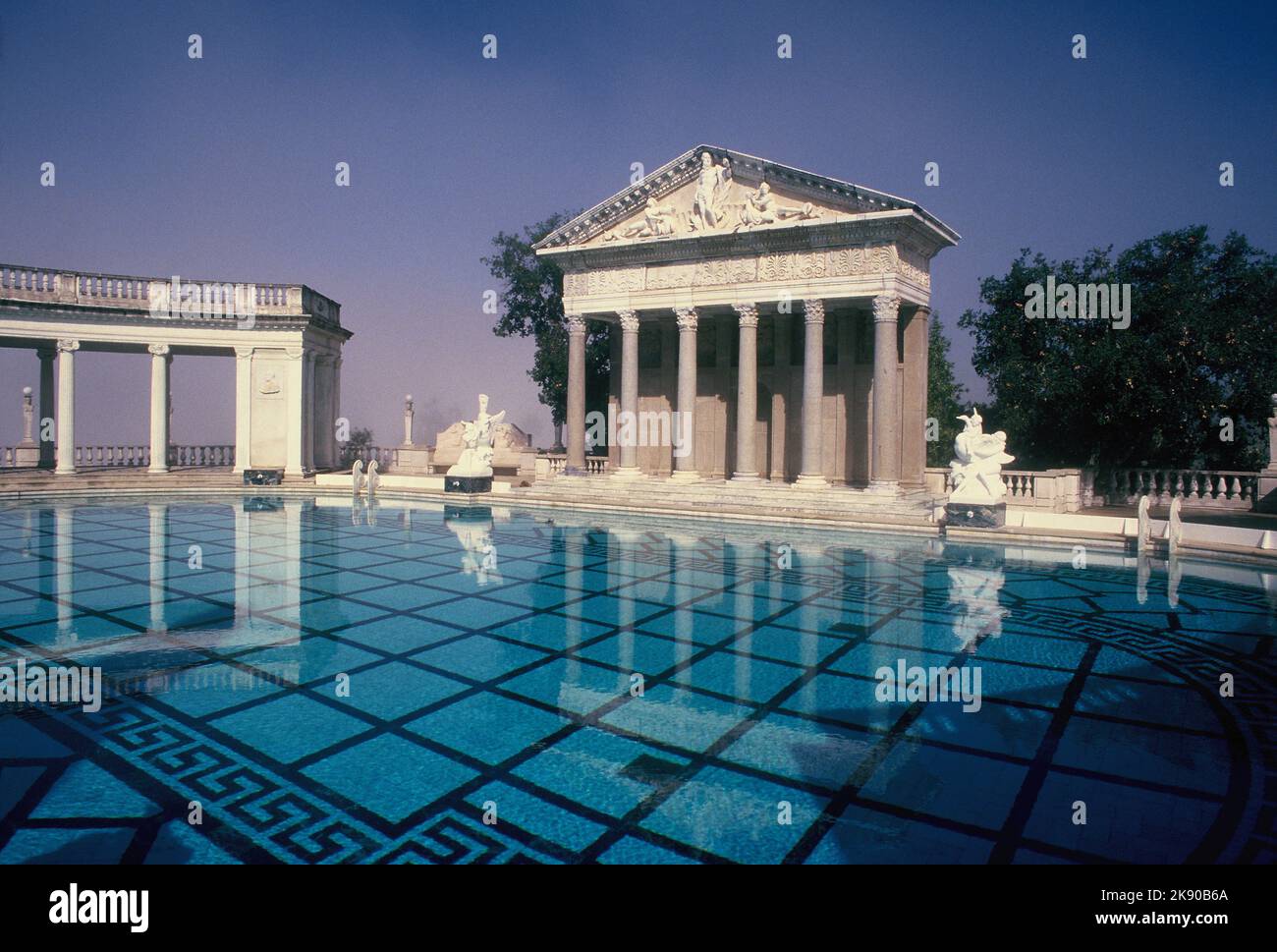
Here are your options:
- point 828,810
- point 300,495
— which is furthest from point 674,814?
point 300,495

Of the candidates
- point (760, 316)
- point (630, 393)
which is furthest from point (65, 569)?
point (760, 316)

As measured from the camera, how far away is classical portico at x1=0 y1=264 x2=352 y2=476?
29766mm

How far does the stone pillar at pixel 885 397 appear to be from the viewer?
24031 mm

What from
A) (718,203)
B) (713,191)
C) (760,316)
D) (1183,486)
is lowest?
(1183,486)

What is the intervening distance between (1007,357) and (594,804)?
106 feet

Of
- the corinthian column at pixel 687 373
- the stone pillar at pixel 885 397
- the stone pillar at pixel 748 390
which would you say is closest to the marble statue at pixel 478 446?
the corinthian column at pixel 687 373

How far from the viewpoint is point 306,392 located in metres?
34.4

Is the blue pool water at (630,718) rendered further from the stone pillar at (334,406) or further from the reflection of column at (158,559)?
the stone pillar at (334,406)

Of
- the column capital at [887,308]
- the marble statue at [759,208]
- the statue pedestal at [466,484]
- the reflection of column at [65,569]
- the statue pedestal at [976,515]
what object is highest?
the marble statue at [759,208]

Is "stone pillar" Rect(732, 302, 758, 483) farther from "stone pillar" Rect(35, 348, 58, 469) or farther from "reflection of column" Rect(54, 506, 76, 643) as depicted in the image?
"stone pillar" Rect(35, 348, 58, 469)

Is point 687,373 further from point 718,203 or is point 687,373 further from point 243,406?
point 243,406

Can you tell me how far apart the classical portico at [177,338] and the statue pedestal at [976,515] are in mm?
24838

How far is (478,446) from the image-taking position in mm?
29000

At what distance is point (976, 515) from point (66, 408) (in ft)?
101
